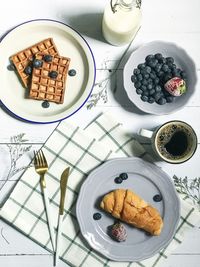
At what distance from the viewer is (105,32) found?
1.59 meters

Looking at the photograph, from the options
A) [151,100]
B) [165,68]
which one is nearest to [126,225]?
[151,100]

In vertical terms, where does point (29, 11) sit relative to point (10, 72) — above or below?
above

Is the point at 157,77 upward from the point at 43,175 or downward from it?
upward

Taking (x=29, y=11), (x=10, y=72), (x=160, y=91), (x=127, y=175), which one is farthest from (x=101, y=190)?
(x=29, y=11)

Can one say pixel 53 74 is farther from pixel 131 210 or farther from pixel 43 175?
pixel 131 210

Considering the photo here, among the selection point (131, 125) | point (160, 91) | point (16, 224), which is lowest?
point (16, 224)

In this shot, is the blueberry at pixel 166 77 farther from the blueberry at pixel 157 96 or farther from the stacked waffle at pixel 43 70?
the stacked waffle at pixel 43 70

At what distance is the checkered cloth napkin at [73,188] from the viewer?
1585 mm

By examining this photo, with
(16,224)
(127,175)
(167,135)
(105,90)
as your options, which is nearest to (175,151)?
(167,135)

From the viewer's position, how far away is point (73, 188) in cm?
160

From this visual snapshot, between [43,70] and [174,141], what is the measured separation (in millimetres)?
434

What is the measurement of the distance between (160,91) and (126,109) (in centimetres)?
11

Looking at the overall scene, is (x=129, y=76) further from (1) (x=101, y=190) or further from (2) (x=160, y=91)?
(1) (x=101, y=190)

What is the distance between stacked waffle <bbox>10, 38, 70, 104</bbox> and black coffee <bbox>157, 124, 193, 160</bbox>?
1.04 ft
